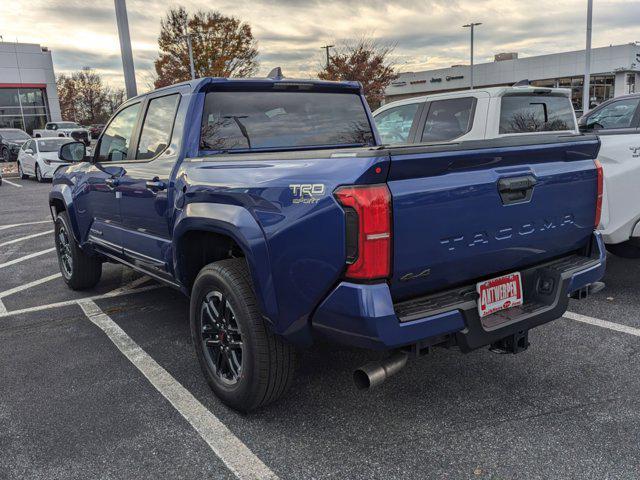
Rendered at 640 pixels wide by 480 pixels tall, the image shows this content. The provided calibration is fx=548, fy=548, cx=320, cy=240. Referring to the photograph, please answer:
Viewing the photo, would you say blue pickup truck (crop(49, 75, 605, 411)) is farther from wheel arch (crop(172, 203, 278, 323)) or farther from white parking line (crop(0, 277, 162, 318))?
white parking line (crop(0, 277, 162, 318))

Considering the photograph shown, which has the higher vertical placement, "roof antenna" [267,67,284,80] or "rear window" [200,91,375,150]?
"roof antenna" [267,67,284,80]

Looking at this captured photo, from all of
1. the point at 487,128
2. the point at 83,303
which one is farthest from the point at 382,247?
the point at 487,128

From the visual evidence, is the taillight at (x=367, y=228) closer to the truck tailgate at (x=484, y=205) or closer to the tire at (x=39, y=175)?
the truck tailgate at (x=484, y=205)

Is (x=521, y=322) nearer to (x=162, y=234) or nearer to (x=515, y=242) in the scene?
(x=515, y=242)

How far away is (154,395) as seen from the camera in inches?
135

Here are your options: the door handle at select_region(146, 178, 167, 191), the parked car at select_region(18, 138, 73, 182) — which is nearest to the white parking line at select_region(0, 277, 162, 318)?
the door handle at select_region(146, 178, 167, 191)

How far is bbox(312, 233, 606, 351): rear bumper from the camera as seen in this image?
2.38 meters

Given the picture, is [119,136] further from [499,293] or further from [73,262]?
[499,293]

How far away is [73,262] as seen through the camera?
221 inches

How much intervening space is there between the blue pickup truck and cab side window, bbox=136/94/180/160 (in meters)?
0.02

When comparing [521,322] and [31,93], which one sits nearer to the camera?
[521,322]

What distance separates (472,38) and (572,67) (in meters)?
9.25

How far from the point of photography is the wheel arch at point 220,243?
8.96 ft

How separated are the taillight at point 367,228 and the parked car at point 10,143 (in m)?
27.6
